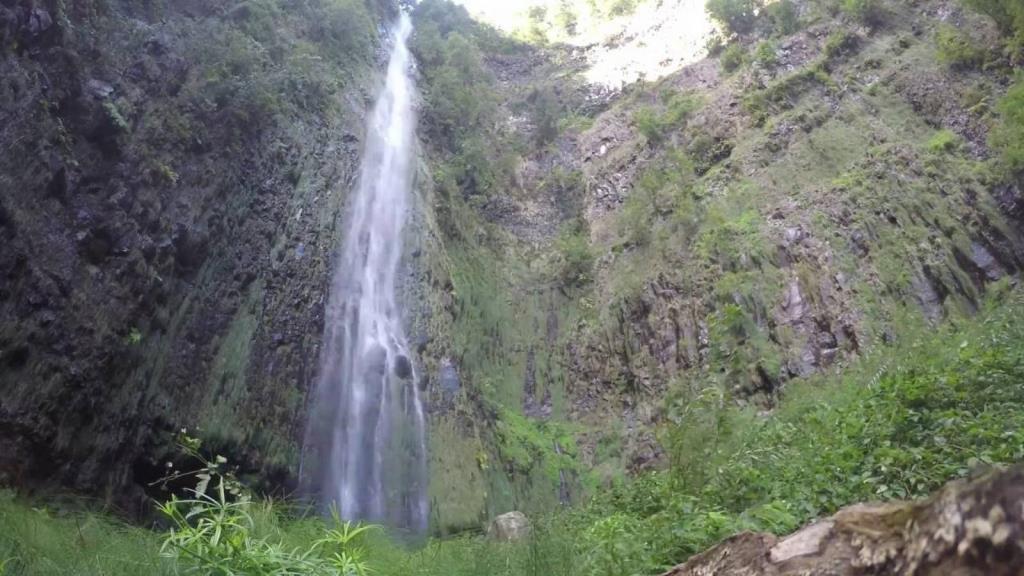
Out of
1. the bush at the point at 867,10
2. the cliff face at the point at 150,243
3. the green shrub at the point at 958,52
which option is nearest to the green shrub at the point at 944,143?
the green shrub at the point at 958,52

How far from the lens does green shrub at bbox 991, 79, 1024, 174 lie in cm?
1197

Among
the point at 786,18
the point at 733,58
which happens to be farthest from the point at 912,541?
the point at 786,18

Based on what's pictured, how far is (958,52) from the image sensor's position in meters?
14.7

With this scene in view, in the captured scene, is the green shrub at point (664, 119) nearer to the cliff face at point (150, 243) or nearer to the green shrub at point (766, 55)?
the green shrub at point (766, 55)

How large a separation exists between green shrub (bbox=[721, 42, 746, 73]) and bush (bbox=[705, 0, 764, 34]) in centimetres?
143

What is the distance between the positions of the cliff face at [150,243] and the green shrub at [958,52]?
526 inches

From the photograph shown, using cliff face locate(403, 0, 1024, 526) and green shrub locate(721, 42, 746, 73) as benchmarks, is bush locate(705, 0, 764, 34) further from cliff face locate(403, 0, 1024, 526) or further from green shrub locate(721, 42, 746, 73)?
green shrub locate(721, 42, 746, 73)

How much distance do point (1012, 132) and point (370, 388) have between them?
12261mm

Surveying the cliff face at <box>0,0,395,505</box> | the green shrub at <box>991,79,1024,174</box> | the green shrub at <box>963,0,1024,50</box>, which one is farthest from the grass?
the green shrub at <box>963,0,1024,50</box>

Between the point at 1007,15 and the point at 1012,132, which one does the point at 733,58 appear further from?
the point at 1012,132

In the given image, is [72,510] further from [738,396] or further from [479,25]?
[479,25]

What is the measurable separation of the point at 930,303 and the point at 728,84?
9.85m

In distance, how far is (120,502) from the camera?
8977 mm

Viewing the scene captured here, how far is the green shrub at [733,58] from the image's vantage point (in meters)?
20.1
